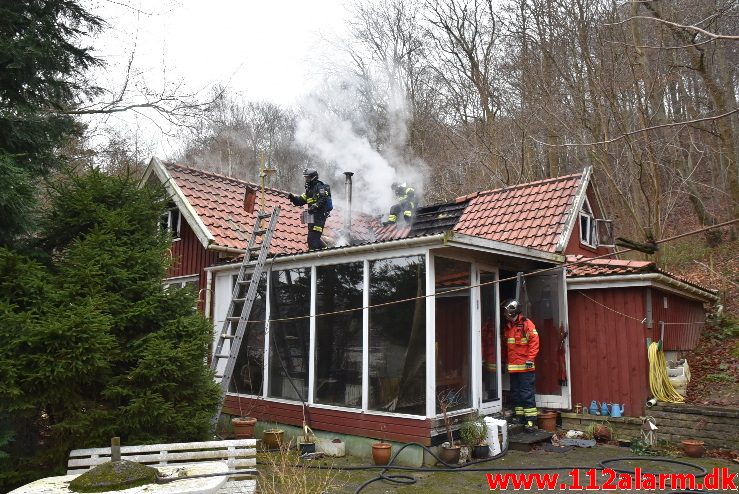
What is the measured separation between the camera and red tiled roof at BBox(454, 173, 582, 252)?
10195mm

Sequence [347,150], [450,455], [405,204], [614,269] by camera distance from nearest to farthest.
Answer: [450,455] → [614,269] → [405,204] → [347,150]

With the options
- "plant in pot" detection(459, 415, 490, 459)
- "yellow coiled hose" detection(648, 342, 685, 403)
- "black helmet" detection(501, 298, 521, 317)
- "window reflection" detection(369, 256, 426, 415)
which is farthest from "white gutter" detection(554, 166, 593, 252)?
"plant in pot" detection(459, 415, 490, 459)

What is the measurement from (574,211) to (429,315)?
4.40 m

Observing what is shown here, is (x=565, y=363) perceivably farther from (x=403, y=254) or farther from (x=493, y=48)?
(x=493, y=48)

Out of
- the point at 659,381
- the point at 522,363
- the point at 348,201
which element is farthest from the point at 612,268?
the point at 348,201

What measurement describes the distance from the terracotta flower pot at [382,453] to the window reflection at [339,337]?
88 cm

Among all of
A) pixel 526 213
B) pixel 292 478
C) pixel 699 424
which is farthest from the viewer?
pixel 526 213

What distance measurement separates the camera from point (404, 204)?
12.4 metres

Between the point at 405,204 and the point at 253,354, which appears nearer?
the point at 253,354

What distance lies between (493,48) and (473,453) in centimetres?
1560

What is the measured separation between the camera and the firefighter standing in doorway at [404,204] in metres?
12.1

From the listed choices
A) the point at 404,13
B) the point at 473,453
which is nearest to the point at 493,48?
the point at 404,13

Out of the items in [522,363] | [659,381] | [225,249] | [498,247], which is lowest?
[659,381]

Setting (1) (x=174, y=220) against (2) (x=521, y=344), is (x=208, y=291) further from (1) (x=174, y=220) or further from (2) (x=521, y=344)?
(2) (x=521, y=344)
